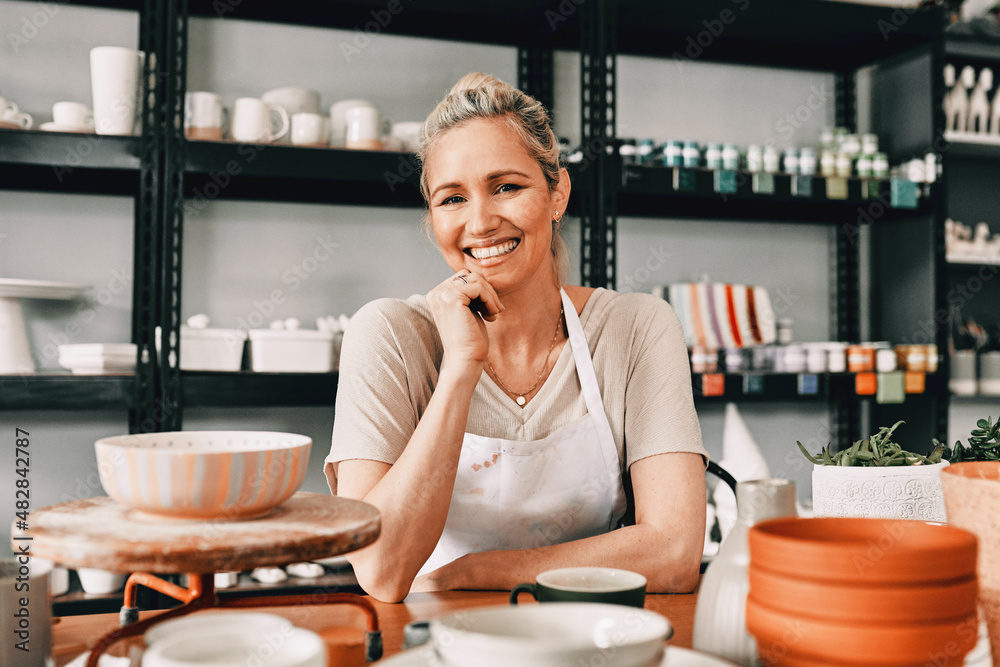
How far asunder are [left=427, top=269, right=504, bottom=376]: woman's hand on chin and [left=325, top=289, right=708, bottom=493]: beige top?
0.33ft

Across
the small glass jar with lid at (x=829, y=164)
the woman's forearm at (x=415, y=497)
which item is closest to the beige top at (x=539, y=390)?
the woman's forearm at (x=415, y=497)

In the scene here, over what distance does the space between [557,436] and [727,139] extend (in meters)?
1.83

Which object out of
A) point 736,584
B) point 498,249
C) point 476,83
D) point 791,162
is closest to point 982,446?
point 736,584

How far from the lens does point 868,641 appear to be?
0.50m

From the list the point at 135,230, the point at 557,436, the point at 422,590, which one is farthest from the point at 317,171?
the point at 422,590

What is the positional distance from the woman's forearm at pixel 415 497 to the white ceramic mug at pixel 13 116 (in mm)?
1445

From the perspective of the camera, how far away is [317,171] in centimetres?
201

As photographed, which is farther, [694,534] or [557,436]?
[557,436]

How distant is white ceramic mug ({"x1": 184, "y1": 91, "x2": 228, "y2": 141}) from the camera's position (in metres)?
1.94

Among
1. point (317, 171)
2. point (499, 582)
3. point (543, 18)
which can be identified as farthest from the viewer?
point (543, 18)

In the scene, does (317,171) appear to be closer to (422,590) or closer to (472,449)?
(472,449)

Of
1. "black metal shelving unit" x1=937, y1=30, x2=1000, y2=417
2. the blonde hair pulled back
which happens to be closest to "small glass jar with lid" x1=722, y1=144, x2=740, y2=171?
"black metal shelving unit" x1=937, y1=30, x2=1000, y2=417

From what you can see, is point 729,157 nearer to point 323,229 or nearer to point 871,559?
point 323,229

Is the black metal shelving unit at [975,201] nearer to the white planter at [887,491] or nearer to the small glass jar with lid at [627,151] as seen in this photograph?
the small glass jar with lid at [627,151]
